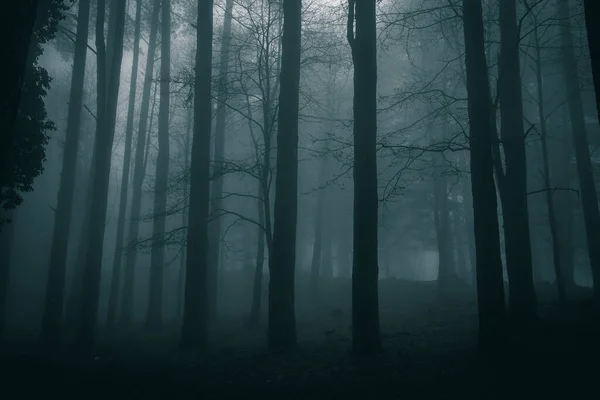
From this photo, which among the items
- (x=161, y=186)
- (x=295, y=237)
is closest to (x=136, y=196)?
(x=161, y=186)

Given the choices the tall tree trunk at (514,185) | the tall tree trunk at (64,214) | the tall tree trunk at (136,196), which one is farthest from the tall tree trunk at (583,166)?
the tall tree trunk at (136,196)

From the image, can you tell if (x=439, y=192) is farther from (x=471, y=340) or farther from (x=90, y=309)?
(x=90, y=309)

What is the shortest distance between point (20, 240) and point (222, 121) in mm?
28784

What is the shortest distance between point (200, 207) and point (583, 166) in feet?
46.5

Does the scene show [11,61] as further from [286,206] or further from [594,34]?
[286,206]

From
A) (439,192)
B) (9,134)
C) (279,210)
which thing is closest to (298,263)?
(439,192)

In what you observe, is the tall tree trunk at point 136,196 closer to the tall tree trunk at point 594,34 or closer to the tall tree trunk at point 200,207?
the tall tree trunk at point 200,207

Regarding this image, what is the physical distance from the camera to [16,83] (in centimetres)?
403

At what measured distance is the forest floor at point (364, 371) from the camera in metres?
5.87

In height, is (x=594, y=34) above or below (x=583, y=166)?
below

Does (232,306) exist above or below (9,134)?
below

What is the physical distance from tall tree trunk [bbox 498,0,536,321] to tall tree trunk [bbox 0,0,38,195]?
29.1ft

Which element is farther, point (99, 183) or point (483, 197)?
point (99, 183)

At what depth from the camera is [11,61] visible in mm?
3965
